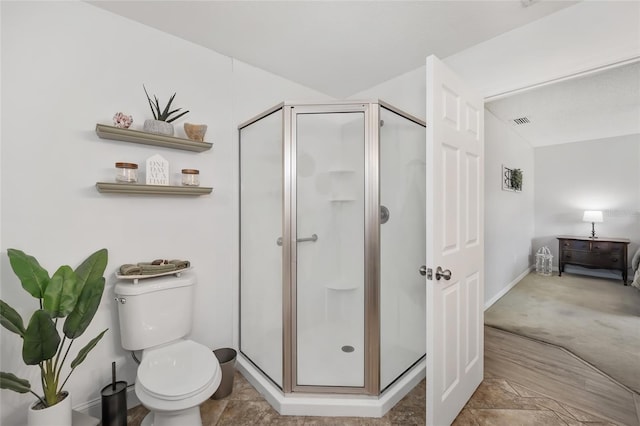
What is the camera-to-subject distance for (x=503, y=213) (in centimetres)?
404

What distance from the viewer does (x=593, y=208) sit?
514cm

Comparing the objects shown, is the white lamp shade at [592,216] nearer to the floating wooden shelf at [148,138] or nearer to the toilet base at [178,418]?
the floating wooden shelf at [148,138]

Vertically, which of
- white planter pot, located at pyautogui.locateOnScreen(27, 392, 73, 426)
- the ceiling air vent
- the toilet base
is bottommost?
the toilet base

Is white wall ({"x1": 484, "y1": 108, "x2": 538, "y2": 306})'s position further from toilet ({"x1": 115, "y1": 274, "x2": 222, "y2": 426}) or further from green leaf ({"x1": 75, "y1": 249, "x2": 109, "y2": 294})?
green leaf ({"x1": 75, "y1": 249, "x2": 109, "y2": 294})

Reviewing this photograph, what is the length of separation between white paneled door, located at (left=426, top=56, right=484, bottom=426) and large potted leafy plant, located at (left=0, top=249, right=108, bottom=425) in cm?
169

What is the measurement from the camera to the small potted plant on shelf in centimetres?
184

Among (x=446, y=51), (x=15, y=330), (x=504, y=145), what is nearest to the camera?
(x=15, y=330)

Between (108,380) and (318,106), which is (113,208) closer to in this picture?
(108,380)

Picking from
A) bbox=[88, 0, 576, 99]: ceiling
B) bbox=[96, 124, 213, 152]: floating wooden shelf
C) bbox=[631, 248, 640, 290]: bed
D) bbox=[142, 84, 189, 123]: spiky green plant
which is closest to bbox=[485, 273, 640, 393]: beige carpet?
bbox=[631, 248, 640, 290]: bed

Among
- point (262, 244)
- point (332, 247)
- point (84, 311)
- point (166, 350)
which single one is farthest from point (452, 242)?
point (84, 311)

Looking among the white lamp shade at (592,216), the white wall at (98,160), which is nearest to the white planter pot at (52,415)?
the white wall at (98,160)

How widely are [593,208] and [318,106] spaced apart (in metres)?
5.83

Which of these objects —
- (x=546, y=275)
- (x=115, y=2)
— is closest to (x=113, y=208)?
(x=115, y=2)

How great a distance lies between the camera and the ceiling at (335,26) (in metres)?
1.76
